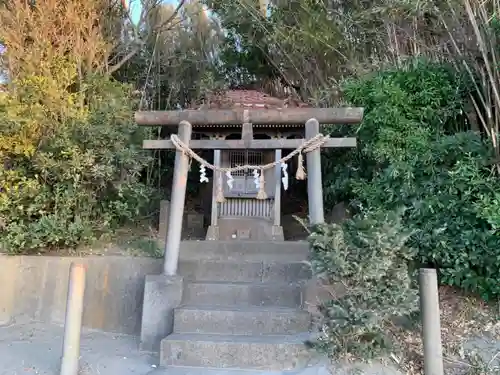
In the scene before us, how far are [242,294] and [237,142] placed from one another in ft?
6.52

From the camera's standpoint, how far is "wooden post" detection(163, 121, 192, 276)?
5.94m

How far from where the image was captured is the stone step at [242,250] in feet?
23.2

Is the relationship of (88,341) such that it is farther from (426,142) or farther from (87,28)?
(87,28)

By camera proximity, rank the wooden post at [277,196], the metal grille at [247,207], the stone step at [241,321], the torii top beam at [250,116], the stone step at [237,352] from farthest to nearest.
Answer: the metal grille at [247,207] < the wooden post at [277,196] < the torii top beam at [250,116] < the stone step at [241,321] < the stone step at [237,352]

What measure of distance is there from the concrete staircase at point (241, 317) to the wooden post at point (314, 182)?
77 cm

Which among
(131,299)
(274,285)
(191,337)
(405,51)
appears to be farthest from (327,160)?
(191,337)

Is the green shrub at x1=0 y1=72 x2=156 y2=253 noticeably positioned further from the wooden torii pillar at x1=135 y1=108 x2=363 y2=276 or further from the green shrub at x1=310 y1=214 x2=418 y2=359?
the green shrub at x1=310 y1=214 x2=418 y2=359

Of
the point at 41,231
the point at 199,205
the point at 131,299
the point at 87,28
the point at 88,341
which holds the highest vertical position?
the point at 87,28

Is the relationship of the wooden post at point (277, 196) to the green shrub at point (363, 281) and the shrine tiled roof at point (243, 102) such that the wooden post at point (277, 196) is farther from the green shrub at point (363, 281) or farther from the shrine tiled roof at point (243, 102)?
the green shrub at point (363, 281)

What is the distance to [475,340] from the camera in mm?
5020

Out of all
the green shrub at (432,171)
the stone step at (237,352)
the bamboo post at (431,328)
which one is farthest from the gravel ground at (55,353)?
the green shrub at (432,171)

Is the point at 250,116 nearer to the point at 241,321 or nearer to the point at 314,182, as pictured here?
the point at 314,182

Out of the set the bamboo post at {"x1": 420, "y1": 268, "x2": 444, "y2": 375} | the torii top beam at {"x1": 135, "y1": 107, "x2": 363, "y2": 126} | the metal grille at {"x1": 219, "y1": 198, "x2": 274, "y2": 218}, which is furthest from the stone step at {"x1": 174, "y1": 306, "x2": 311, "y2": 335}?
the metal grille at {"x1": 219, "y1": 198, "x2": 274, "y2": 218}

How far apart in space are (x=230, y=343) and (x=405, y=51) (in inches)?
232
